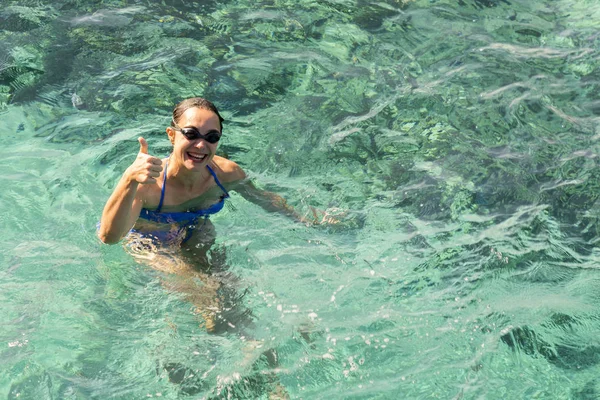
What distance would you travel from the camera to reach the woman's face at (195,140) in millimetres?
4652

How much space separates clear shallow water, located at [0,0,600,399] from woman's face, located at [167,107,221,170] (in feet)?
2.95

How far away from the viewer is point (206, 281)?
4.94m

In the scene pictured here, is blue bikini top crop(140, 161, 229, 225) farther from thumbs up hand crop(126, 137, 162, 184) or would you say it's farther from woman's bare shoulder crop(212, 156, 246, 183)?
thumbs up hand crop(126, 137, 162, 184)

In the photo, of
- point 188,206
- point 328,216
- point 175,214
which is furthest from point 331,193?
point 175,214

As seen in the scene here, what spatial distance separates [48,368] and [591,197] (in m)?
4.41

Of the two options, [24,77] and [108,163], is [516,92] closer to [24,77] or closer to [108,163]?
[108,163]

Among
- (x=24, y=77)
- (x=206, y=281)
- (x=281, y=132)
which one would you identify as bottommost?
(x=24, y=77)

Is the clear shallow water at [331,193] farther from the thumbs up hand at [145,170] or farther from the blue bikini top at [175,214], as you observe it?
the thumbs up hand at [145,170]

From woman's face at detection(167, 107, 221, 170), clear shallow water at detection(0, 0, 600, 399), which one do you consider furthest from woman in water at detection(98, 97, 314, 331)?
clear shallow water at detection(0, 0, 600, 399)

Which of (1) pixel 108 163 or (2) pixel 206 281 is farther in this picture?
(1) pixel 108 163

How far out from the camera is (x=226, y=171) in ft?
17.4

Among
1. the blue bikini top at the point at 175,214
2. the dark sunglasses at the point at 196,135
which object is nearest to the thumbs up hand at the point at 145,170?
the dark sunglasses at the point at 196,135

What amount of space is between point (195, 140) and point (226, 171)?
67 cm

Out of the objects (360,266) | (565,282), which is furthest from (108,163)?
(565,282)
